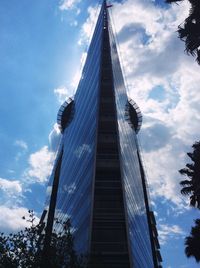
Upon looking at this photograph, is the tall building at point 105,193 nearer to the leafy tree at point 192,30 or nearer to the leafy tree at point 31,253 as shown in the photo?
the leafy tree at point 31,253

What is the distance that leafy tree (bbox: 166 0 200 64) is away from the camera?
1684 centimetres

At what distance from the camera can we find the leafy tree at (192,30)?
16844 millimetres

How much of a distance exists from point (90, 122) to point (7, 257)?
144ft

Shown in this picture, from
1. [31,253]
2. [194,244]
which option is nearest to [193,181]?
[194,244]

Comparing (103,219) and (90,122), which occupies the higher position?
(90,122)

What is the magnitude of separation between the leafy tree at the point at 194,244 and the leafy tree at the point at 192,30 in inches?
610

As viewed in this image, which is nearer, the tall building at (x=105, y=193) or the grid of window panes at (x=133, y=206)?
the tall building at (x=105, y=193)

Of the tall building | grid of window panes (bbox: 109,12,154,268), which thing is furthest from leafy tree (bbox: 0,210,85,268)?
grid of window panes (bbox: 109,12,154,268)

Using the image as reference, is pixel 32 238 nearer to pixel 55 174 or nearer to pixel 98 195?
pixel 98 195

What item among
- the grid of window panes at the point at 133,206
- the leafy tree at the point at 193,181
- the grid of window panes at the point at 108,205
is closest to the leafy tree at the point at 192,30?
the leafy tree at the point at 193,181

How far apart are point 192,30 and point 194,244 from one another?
17.0 m

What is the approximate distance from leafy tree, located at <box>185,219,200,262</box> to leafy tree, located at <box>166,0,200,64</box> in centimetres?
1549

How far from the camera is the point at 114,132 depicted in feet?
210

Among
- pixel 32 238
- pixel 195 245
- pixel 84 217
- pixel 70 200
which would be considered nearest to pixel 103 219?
pixel 84 217
